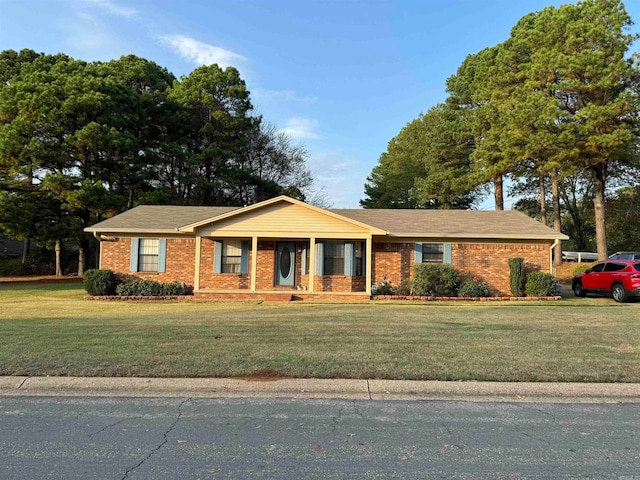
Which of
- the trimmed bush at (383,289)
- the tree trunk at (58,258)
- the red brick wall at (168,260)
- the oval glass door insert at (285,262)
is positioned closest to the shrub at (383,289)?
the trimmed bush at (383,289)

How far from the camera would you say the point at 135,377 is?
5.74 metres

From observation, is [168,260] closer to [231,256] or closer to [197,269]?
[197,269]

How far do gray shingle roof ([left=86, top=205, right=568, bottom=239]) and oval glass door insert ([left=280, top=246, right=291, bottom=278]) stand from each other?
123 inches

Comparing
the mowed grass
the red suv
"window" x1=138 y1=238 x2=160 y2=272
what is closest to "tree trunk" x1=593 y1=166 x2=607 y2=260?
the red suv

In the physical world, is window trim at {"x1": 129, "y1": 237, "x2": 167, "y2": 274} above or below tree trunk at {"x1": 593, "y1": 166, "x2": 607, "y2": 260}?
below

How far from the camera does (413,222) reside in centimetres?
1930

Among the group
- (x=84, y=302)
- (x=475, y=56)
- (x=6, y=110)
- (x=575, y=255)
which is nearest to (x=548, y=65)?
(x=475, y=56)

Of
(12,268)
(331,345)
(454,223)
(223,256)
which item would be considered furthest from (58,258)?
(331,345)

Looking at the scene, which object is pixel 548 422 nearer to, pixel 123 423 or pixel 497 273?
pixel 123 423

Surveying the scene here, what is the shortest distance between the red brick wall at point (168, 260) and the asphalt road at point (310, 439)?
13037mm

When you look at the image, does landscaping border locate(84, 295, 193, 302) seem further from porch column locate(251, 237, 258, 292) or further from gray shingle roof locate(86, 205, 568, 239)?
gray shingle roof locate(86, 205, 568, 239)

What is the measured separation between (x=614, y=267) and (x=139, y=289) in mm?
17770

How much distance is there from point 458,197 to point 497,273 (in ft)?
61.5

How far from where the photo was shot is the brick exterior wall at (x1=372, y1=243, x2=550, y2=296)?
18031 mm
